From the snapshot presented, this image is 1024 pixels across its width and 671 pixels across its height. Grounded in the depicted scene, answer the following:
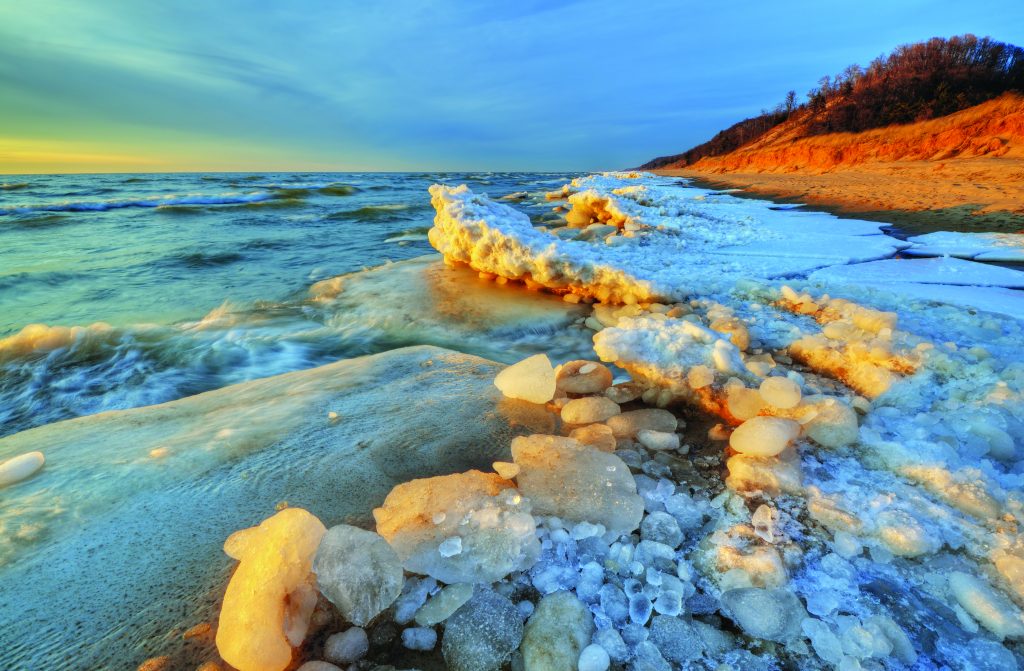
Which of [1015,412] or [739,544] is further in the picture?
[1015,412]

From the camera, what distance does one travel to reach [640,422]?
153 cm

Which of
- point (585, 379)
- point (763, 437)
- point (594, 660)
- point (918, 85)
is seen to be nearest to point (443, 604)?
point (594, 660)

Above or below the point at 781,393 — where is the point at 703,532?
below

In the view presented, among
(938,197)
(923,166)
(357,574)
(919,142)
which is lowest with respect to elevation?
(357,574)

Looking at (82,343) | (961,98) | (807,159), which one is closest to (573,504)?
(82,343)

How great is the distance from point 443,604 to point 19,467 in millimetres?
1457

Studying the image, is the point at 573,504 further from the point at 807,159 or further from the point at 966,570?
the point at 807,159

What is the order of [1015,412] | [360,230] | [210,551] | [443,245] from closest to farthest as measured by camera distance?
[210,551]
[1015,412]
[443,245]
[360,230]

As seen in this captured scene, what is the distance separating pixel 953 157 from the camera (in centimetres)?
1348

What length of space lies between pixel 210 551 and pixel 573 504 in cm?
88

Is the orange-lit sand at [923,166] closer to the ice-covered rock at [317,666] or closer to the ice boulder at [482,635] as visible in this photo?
the ice boulder at [482,635]

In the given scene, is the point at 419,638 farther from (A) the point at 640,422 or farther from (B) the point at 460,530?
(A) the point at 640,422

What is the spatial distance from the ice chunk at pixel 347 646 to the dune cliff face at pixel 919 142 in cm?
1809

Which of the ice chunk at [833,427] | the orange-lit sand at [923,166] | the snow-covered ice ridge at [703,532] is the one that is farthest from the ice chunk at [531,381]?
the orange-lit sand at [923,166]
